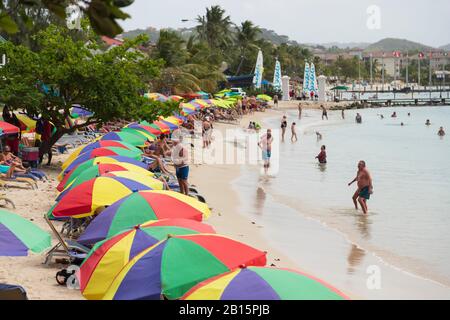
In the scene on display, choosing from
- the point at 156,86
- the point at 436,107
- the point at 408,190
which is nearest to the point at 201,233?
the point at 408,190

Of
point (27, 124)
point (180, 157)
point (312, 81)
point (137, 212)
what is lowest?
point (137, 212)

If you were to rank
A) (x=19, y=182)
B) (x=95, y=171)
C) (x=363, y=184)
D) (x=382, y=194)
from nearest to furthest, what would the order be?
(x=95, y=171), (x=19, y=182), (x=363, y=184), (x=382, y=194)

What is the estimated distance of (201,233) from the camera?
7559 millimetres

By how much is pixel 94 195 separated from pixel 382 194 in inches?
482

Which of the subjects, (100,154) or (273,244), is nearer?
(273,244)

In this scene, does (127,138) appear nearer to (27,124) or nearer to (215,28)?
(27,124)

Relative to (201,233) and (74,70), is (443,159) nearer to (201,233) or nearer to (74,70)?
(74,70)

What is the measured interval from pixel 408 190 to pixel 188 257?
16.2 meters

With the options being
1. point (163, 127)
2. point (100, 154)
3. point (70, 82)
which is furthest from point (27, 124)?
point (100, 154)

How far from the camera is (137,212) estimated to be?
920 centimetres

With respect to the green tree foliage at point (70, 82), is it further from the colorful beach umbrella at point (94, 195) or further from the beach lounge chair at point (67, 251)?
the beach lounge chair at point (67, 251)

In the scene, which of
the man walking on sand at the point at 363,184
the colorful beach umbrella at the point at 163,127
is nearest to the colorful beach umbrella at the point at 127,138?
the colorful beach umbrella at the point at 163,127

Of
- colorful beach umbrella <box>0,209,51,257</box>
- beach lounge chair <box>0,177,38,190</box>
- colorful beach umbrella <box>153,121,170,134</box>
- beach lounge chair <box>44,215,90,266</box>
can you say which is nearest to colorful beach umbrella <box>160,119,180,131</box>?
colorful beach umbrella <box>153,121,170,134</box>

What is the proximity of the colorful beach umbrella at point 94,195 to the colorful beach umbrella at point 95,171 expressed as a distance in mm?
620
